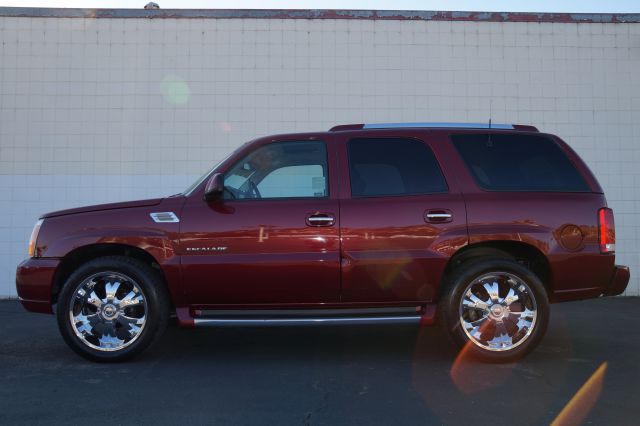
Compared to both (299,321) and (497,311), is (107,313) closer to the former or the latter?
(299,321)

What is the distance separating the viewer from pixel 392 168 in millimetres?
4855

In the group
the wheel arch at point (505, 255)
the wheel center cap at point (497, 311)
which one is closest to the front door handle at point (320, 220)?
the wheel arch at point (505, 255)

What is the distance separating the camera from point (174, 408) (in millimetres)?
3527

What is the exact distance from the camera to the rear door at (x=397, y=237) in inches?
179

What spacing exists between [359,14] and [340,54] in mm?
743

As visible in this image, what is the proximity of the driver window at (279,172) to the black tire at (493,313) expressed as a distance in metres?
1.29

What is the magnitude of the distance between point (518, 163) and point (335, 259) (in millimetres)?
1755

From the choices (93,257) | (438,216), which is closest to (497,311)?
(438,216)

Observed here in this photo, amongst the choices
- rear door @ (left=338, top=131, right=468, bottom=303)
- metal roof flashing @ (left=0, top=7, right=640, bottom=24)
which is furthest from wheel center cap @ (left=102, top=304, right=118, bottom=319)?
metal roof flashing @ (left=0, top=7, right=640, bottom=24)

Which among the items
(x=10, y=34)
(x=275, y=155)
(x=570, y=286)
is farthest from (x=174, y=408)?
(x=10, y=34)

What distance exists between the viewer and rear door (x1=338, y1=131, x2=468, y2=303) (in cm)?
456

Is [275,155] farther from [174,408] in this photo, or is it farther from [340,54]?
[340,54]

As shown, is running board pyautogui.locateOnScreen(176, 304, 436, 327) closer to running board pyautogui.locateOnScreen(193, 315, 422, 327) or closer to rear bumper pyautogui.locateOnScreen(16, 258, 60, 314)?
running board pyautogui.locateOnScreen(193, 315, 422, 327)

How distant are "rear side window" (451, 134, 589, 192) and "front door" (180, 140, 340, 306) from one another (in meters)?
1.24
